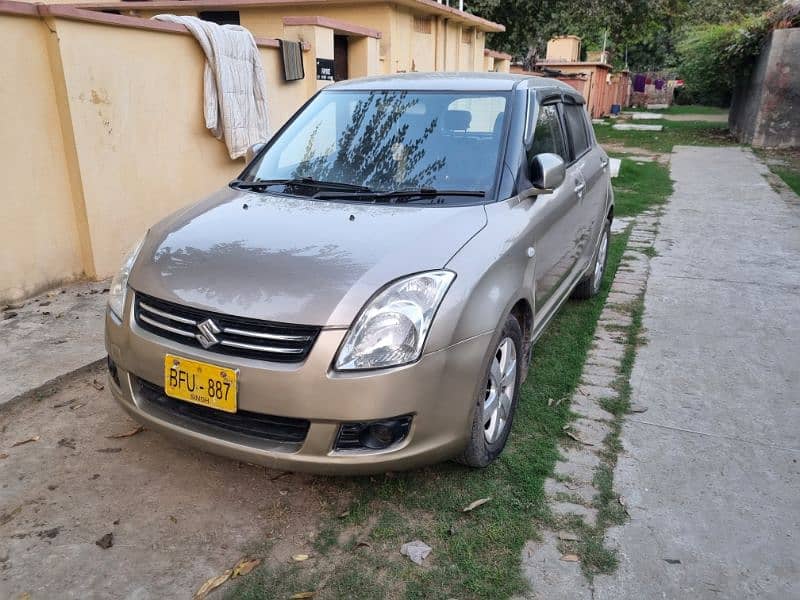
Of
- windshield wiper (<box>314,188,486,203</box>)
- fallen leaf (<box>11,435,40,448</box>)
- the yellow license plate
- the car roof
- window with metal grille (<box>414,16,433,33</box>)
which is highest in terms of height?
window with metal grille (<box>414,16,433,33</box>)

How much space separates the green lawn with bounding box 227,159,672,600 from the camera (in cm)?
238

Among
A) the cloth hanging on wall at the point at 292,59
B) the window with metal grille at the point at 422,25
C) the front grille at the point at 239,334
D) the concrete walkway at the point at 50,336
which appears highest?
the window with metal grille at the point at 422,25

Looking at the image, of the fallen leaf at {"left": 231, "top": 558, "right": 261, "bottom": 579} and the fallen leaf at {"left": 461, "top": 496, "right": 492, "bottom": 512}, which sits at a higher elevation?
the fallen leaf at {"left": 461, "top": 496, "right": 492, "bottom": 512}

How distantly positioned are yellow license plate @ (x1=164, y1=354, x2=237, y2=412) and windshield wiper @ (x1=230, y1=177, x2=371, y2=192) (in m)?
1.25

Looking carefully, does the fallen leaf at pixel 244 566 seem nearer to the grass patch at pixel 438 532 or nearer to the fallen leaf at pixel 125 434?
the grass patch at pixel 438 532

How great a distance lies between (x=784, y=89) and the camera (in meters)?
15.4

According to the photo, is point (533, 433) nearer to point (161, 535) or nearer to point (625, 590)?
point (625, 590)

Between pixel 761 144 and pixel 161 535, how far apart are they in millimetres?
17259

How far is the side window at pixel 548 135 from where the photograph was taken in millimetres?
3699

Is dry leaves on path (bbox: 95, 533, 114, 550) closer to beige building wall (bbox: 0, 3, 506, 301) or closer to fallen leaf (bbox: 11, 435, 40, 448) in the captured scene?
fallen leaf (bbox: 11, 435, 40, 448)

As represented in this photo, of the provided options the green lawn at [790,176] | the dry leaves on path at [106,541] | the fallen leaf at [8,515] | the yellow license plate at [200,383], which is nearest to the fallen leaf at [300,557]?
the yellow license plate at [200,383]

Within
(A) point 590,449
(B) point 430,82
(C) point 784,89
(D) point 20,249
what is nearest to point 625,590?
(A) point 590,449

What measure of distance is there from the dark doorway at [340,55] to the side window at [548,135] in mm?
5333

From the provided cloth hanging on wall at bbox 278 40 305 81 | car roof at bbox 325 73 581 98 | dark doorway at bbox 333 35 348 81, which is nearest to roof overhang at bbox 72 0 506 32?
dark doorway at bbox 333 35 348 81
